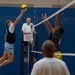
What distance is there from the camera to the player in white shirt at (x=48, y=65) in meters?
2.34

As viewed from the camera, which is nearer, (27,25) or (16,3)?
(27,25)

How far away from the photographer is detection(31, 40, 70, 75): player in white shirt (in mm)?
2339

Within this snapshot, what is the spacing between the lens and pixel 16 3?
11.0m

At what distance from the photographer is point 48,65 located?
2359 millimetres

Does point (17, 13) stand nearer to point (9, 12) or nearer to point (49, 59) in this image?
point (9, 12)

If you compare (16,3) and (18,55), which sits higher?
(16,3)

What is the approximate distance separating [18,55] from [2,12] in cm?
168

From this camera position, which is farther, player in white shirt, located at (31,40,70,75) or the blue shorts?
the blue shorts

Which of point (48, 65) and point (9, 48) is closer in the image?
point (48, 65)

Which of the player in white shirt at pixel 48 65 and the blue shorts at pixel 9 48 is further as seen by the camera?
the blue shorts at pixel 9 48

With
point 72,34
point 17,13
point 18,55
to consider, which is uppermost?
point 17,13

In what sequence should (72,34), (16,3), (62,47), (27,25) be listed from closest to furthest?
(72,34), (62,47), (27,25), (16,3)

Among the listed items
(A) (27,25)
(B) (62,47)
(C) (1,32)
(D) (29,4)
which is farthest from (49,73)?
(D) (29,4)

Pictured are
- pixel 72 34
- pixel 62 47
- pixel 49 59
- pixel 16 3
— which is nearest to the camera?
pixel 49 59
